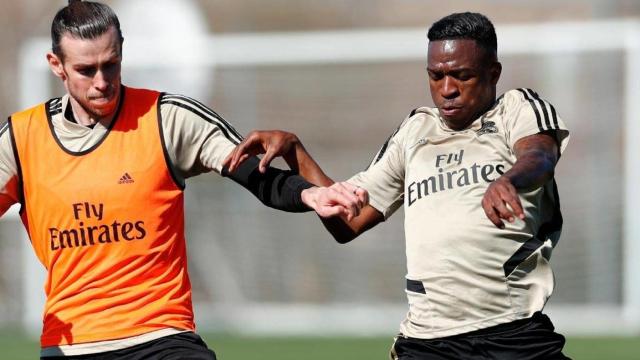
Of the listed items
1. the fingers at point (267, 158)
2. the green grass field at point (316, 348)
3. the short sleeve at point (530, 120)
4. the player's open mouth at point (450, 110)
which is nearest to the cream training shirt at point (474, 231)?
the short sleeve at point (530, 120)

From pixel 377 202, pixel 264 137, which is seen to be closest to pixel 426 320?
pixel 377 202

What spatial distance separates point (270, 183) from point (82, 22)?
3.02 feet

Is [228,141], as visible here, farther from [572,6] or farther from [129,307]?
[572,6]

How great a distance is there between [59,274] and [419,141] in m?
1.46

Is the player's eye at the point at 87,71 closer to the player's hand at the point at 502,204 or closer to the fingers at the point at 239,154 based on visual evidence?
the fingers at the point at 239,154

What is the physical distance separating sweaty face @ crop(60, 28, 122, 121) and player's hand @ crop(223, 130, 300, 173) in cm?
50

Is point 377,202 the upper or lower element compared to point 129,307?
upper

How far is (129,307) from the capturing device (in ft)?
14.2

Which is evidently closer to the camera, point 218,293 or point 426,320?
point 426,320

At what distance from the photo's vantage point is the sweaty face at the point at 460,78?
14.6 feet

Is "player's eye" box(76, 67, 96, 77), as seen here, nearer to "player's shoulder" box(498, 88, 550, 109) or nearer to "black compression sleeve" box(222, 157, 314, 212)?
"black compression sleeve" box(222, 157, 314, 212)

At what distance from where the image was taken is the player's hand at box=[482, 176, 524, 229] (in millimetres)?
3785

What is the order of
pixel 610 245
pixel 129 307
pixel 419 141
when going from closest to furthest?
1. pixel 129 307
2. pixel 419 141
3. pixel 610 245

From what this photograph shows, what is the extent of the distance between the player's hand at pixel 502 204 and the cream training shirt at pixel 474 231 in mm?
491
